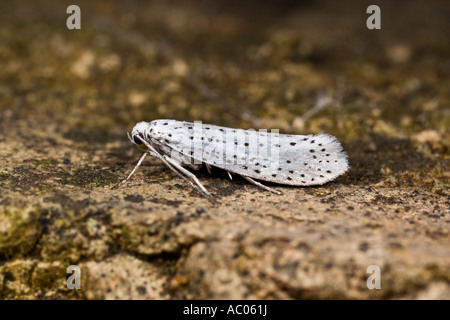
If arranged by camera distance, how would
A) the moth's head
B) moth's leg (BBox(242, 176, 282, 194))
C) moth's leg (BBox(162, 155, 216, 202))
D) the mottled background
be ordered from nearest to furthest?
the mottled background < moth's leg (BBox(162, 155, 216, 202)) < moth's leg (BBox(242, 176, 282, 194)) < the moth's head

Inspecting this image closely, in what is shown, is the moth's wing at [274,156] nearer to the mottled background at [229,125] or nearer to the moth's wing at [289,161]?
the moth's wing at [289,161]

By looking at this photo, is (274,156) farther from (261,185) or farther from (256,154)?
(261,185)

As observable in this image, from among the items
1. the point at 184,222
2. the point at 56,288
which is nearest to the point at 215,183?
the point at 184,222

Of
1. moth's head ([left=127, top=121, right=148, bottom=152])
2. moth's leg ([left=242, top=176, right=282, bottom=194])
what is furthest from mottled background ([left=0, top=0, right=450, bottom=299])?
moth's head ([left=127, top=121, right=148, bottom=152])

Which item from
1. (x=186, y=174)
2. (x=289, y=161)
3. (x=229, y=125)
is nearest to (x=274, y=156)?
(x=289, y=161)

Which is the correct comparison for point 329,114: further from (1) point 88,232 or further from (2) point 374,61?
(1) point 88,232

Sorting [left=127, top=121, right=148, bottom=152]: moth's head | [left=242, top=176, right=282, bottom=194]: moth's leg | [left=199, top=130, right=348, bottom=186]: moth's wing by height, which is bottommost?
[left=242, top=176, right=282, bottom=194]: moth's leg

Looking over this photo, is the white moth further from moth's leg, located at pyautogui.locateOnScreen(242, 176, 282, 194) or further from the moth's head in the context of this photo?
the moth's head
